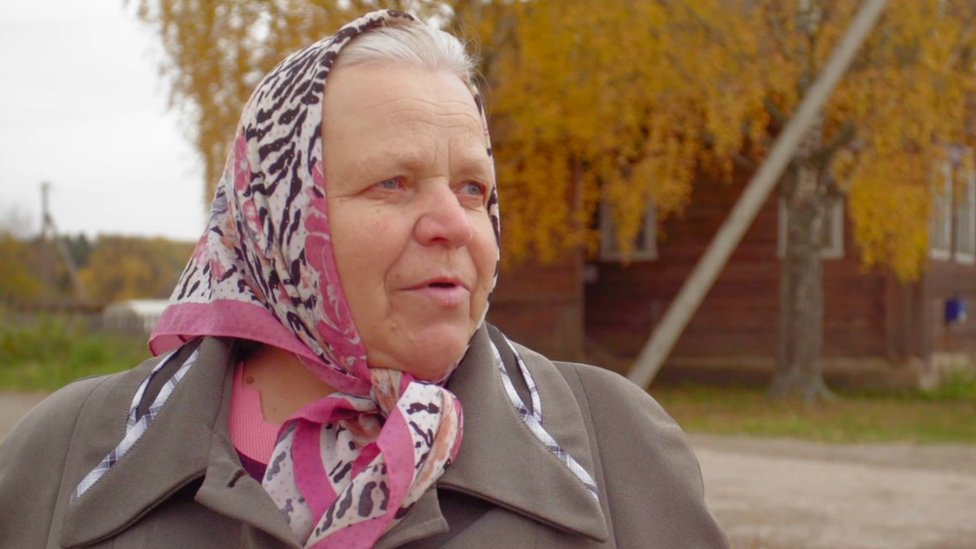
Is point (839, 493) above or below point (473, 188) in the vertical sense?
below

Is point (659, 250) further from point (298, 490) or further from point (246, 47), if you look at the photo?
point (298, 490)

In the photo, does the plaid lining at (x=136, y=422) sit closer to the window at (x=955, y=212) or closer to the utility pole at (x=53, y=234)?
the window at (x=955, y=212)

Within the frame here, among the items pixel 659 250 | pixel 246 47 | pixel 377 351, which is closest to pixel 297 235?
pixel 377 351

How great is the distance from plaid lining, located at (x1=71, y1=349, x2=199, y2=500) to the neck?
0.12m

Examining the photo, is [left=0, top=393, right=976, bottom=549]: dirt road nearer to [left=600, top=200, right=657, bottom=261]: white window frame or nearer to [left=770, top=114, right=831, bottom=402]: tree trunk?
[left=770, top=114, right=831, bottom=402]: tree trunk

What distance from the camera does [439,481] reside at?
1806 millimetres

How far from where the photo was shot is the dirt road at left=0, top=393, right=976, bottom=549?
6.45m

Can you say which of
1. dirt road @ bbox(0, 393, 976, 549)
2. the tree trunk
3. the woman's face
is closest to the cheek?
the woman's face

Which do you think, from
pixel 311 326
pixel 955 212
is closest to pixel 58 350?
pixel 955 212

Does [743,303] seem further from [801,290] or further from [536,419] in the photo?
[536,419]

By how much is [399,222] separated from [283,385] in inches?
13.8

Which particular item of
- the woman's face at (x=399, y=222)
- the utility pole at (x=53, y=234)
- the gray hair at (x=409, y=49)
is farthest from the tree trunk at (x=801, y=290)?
the utility pole at (x=53, y=234)

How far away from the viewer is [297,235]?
1.89m

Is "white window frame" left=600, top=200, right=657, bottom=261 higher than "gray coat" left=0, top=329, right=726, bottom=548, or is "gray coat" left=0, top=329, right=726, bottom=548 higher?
"gray coat" left=0, top=329, right=726, bottom=548
